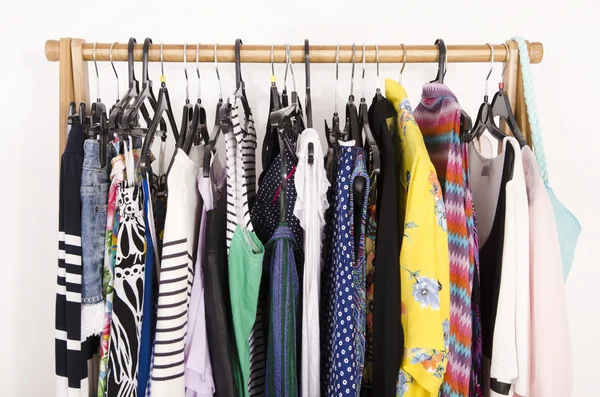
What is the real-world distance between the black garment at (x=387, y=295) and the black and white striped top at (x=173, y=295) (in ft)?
1.08

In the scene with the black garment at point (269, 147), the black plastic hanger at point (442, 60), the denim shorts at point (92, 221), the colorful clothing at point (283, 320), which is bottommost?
the colorful clothing at point (283, 320)

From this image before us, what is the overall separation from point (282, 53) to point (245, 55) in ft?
0.25

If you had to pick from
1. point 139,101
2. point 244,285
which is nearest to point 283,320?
point 244,285

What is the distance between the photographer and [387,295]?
799 mm

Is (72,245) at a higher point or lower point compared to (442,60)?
lower

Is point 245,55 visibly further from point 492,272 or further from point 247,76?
point 492,272

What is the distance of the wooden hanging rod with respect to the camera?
96cm

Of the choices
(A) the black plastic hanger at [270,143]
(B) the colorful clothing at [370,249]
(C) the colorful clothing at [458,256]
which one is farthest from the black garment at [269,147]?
(C) the colorful clothing at [458,256]

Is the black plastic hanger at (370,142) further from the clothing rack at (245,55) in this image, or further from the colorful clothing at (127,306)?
→ the colorful clothing at (127,306)

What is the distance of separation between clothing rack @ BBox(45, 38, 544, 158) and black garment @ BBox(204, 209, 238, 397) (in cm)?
34

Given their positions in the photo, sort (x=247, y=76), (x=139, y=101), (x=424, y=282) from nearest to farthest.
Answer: (x=424, y=282) → (x=139, y=101) → (x=247, y=76)

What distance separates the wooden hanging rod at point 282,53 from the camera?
96 cm

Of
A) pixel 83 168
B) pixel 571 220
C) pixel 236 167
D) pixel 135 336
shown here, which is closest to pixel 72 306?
pixel 135 336

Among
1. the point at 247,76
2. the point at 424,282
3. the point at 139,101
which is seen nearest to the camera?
the point at 424,282
